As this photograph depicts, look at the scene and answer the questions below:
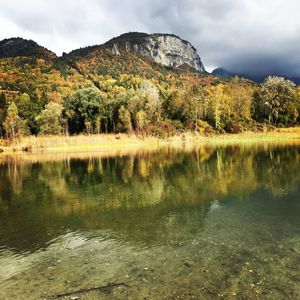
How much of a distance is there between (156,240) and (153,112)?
283ft

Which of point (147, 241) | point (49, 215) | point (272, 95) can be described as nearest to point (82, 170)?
point (49, 215)

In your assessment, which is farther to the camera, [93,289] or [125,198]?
[125,198]

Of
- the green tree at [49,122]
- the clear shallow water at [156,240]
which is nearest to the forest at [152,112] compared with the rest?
the green tree at [49,122]

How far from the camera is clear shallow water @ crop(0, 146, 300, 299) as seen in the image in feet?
32.9

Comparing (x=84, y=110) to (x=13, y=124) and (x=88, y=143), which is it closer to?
(x=13, y=124)

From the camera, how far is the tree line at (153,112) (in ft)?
303

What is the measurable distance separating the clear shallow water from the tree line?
65.5 m

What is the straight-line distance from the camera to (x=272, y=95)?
380 ft

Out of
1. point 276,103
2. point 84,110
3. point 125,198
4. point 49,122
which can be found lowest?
point 125,198

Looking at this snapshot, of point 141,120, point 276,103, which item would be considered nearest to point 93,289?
point 141,120

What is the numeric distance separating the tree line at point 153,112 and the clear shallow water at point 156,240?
65485 mm

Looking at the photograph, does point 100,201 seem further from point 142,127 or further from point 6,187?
point 142,127

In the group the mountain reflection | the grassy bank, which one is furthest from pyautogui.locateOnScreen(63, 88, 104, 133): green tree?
the mountain reflection

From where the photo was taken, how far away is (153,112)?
99.1 meters
